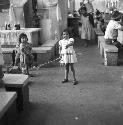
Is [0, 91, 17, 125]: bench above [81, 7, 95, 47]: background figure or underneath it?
underneath

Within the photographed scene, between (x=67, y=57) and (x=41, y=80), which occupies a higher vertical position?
(x=67, y=57)

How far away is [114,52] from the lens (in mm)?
10367

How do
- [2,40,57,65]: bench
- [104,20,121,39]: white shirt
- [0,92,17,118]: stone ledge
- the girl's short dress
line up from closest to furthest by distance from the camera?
[0,92,17,118]: stone ledge, the girl's short dress, [2,40,57,65]: bench, [104,20,121,39]: white shirt

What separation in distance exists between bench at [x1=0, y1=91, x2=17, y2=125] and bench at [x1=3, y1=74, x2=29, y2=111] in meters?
0.55

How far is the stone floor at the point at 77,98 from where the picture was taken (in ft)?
19.6

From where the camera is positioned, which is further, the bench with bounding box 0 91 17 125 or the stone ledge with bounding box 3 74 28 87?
the stone ledge with bounding box 3 74 28 87

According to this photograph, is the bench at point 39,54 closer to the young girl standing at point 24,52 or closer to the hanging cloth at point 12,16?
the young girl standing at point 24,52

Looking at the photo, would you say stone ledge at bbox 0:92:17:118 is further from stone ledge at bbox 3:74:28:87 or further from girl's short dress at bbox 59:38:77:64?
girl's short dress at bbox 59:38:77:64

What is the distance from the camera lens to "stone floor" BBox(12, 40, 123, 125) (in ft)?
19.6

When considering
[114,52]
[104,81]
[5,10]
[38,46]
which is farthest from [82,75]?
[5,10]

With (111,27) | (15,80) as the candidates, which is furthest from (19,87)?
(111,27)

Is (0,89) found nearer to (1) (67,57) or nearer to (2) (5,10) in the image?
(1) (67,57)

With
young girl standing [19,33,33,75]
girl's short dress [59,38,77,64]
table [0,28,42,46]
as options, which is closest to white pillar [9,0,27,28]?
table [0,28,42,46]

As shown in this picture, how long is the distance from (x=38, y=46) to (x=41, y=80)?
9.64ft
